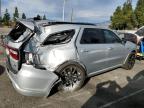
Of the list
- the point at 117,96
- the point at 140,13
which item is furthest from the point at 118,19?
the point at 117,96

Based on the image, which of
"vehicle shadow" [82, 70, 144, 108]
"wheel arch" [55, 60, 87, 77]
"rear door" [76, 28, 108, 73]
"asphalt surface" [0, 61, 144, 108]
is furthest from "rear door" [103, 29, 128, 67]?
"wheel arch" [55, 60, 87, 77]

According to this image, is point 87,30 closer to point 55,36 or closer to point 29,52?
point 55,36

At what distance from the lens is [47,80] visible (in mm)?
5191

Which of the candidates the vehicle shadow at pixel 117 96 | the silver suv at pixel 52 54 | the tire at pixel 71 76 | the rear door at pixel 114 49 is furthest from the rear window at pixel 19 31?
the rear door at pixel 114 49

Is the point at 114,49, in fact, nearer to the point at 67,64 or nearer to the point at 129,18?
the point at 67,64

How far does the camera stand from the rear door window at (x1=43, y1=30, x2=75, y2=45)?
579 centimetres

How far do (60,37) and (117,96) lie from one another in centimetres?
208

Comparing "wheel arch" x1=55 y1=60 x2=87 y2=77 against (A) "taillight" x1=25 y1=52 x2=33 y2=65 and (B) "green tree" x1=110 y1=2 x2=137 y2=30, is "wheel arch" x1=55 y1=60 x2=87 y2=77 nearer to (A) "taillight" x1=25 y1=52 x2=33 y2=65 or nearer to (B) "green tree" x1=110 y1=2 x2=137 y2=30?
(A) "taillight" x1=25 y1=52 x2=33 y2=65

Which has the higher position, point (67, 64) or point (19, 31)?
point (19, 31)

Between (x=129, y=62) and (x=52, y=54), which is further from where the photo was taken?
(x=129, y=62)

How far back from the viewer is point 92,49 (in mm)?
6605

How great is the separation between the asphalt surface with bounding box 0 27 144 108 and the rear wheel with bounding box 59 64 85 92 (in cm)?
16

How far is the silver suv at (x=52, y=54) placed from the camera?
514cm

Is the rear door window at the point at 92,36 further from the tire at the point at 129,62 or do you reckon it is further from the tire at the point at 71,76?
the tire at the point at 129,62
